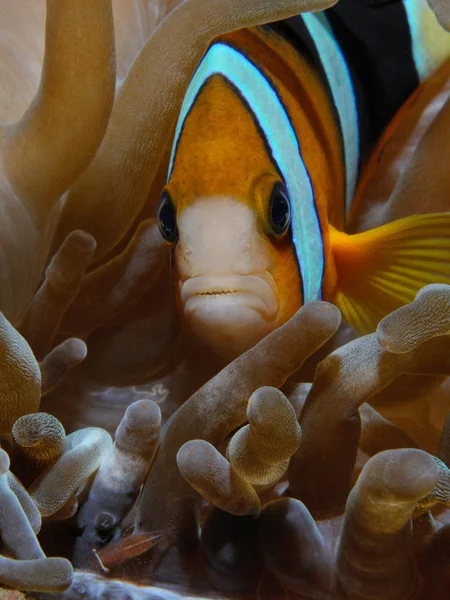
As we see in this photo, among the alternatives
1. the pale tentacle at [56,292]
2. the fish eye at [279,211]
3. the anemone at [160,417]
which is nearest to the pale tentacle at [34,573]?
the anemone at [160,417]

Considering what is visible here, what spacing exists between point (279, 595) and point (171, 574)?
90 millimetres

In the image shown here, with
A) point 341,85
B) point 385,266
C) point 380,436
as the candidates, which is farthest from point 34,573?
point 341,85

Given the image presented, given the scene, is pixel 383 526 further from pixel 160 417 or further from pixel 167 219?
pixel 167 219

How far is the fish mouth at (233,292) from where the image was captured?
76 cm

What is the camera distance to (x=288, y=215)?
2.65 feet

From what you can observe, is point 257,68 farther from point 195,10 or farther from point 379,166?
point 379,166

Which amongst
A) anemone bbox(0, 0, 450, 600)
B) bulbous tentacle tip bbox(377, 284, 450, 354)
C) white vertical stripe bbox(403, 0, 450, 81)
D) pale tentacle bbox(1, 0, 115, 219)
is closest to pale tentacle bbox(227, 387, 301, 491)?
anemone bbox(0, 0, 450, 600)

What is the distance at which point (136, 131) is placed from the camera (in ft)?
2.68

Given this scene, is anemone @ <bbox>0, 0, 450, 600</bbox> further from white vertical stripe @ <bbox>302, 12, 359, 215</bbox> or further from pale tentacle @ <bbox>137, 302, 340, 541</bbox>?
white vertical stripe @ <bbox>302, 12, 359, 215</bbox>

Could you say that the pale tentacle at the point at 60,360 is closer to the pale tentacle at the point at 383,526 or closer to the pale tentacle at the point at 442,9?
the pale tentacle at the point at 383,526

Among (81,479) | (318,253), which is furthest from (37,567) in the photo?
(318,253)

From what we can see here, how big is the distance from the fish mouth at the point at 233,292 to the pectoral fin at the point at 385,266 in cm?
17

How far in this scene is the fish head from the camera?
763 millimetres

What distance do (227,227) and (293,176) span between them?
138 millimetres
